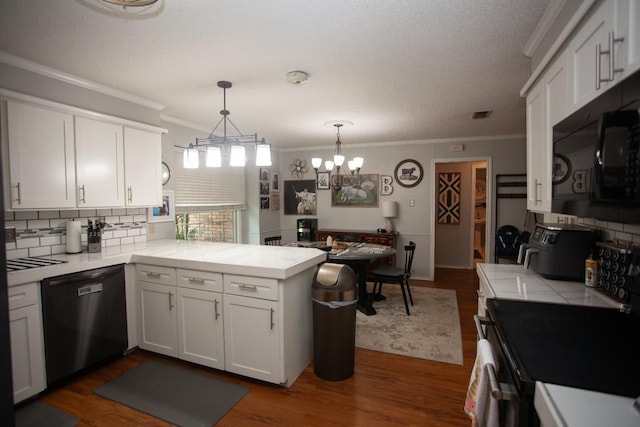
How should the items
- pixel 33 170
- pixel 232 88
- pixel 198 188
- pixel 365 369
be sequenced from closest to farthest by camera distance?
pixel 33 170 < pixel 365 369 < pixel 232 88 < pixel 198 188

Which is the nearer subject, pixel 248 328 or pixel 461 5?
pixel 461 5

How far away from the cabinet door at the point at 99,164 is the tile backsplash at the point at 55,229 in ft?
0.81

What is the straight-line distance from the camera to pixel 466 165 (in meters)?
6.53

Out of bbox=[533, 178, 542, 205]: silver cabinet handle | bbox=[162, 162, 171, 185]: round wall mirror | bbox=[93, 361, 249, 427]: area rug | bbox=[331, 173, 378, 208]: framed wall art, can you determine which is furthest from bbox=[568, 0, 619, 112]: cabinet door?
bbox=[331, 173, 378, 208]: framed wall art

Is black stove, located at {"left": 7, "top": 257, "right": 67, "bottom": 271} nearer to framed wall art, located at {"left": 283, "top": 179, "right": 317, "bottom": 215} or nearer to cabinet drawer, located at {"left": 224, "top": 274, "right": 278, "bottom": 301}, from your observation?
cabinet drawer, located at {"left": 224, "top": 274, "right": 278, "bottom": 301}

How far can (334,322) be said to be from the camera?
8.15 ft

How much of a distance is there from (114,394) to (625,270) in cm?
318

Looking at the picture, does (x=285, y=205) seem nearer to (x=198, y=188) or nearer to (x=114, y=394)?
(x=198, y=188)

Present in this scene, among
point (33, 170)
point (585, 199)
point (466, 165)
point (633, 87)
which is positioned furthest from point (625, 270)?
point (466, 165)

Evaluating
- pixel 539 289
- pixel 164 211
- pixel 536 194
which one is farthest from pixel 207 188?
pixel 539 289

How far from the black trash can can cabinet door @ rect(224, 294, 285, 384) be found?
362 millimetres

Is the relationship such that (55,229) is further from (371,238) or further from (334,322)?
(371,238)

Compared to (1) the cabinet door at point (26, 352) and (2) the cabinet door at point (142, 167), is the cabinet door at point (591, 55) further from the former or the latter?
(2) the cabinet door at point (142, 167)

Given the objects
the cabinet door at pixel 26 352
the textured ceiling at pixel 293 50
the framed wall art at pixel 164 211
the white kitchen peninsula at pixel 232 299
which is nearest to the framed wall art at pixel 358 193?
the textured ceiling at pixel 293 50
